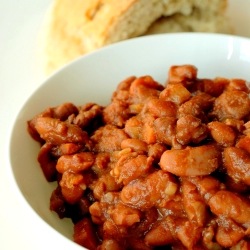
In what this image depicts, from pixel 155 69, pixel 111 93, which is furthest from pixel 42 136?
pixel 155 69

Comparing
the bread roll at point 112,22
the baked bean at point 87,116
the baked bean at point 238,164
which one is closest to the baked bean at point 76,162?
the baked bean at point 87,116

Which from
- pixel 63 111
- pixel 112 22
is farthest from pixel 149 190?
pixel 112 22

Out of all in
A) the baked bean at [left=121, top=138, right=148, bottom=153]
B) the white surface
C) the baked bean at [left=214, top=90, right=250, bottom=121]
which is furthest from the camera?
the white surface

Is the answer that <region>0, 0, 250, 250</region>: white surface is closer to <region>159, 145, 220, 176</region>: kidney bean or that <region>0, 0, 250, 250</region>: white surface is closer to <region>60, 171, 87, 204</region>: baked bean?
<region>60, 171, 87, 204</region>: baked bean

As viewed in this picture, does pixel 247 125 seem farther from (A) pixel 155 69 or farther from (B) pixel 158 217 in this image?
(A) pixel 155 69

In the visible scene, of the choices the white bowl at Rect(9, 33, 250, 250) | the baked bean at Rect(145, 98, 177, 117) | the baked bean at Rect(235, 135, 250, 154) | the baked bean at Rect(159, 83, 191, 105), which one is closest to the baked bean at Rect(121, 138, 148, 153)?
the baked bean at Rect(145, 98, 177, 117)

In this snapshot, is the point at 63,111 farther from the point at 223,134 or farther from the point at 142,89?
the point at 223,134

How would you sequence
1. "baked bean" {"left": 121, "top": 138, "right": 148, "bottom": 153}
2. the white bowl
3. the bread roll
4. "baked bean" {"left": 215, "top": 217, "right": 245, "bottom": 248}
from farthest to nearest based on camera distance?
the bread roll < the white bowl < "baked bean" {"left": 121, "top": 138, "right": 148, "bottom": 153} < "baked bean" {"left": 215, "top": 217, "right": 245, "bottom": 248}

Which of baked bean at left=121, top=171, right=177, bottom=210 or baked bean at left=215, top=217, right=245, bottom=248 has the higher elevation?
baked bean at left=121, top=171, right=177, bottom=210
